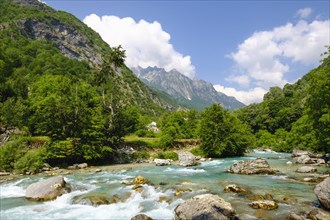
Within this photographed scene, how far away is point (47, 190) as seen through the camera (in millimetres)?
24984

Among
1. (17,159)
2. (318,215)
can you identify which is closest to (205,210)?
(318,215)

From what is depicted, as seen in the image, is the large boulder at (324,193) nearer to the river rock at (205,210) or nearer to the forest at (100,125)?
the river rock at (205,210)

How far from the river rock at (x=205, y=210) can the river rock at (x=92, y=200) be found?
7233mm

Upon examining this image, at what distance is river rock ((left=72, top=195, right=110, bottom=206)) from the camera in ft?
72.2

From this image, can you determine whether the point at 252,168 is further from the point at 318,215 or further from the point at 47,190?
the point at 47,190

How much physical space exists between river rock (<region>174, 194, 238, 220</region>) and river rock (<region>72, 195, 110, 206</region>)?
7.23m

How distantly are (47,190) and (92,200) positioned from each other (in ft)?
17.7

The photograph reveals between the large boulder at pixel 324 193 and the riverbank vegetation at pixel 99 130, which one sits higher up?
the riverbank vegetation at pixel 99 130

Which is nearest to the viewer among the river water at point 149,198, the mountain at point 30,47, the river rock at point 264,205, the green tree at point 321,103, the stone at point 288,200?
the river rock at point 264,205

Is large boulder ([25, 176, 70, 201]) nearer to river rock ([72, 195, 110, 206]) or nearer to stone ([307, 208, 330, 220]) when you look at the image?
river rock ([72, 195, 110, 206])

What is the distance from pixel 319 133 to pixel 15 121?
57143 mm

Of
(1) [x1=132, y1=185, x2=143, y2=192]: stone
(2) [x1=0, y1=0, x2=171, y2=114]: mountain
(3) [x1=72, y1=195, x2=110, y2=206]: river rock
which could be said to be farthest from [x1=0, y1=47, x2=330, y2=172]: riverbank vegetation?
(1) [x1=132, y1=185, x2=143, y2=192]: stone

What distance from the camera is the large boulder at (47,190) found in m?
24.4

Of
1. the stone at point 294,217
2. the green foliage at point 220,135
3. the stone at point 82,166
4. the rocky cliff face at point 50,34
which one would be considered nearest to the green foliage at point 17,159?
the stone at point 82,166
